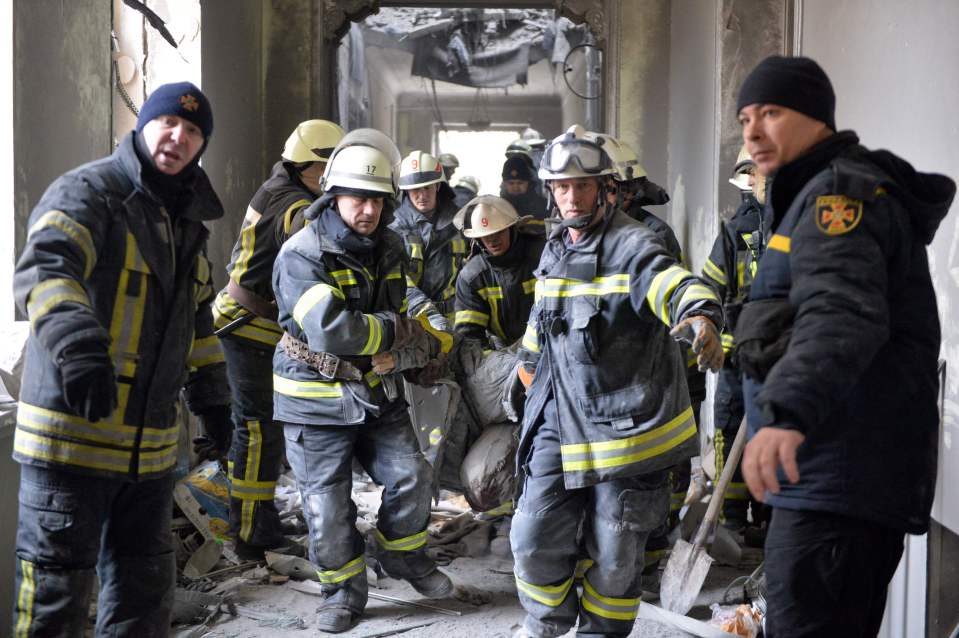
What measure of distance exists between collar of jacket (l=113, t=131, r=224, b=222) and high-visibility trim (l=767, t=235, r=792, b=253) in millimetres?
1766

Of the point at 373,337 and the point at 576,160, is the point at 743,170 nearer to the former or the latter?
the point at 576,160

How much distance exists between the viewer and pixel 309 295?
4090 millimetres

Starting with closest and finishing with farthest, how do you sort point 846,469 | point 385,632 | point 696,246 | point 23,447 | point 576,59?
point 846,469 → point 23,447 → point 385,632 → point 696,246 → point 576,59

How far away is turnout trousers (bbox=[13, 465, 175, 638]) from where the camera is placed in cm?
284

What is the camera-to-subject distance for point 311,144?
530 cm

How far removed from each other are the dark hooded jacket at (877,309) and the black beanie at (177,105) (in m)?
1.73

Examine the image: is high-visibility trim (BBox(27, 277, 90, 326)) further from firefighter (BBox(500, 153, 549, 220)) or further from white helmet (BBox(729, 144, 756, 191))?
firefighter (BBox(500, 153, 549, 220))

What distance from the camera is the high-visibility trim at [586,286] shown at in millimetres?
3570

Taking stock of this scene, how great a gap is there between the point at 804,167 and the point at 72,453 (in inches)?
82.6

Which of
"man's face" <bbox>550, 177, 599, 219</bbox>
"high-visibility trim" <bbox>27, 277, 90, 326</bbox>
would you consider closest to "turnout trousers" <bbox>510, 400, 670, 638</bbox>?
"man's face" <bbox>550, 177, 599, 219</bbox>

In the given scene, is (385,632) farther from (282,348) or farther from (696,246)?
(696,246)

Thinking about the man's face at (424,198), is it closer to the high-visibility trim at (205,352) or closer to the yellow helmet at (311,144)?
the yellow helmet at (311,144)

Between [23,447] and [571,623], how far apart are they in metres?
2.06

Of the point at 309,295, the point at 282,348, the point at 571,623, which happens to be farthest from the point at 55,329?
the point at 571,623
